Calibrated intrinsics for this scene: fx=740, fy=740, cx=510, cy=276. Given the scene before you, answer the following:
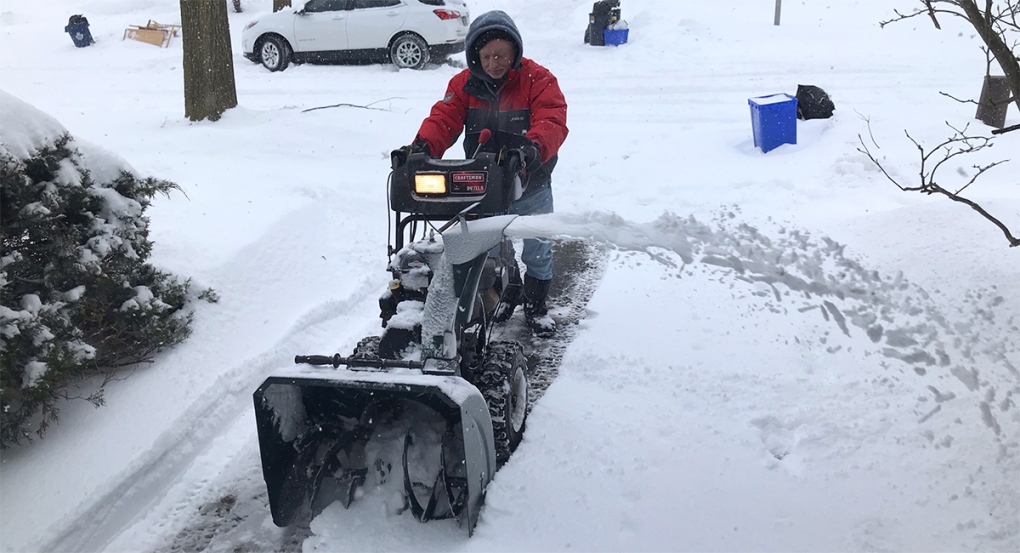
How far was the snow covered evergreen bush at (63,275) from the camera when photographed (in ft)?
11.3

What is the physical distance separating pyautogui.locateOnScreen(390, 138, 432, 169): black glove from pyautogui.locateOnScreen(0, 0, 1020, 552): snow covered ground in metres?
0.79

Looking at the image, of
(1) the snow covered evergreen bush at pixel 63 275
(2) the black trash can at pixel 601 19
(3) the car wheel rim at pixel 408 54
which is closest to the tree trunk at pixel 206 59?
(1) the snow covered evergreen bush at pixel 63 275

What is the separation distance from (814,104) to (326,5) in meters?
9.71

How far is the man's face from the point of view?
156 inches

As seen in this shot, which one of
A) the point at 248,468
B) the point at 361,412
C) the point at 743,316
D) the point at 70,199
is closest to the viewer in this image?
the point at 361,412

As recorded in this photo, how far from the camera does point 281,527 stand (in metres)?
3.19

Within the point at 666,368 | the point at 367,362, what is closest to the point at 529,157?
the point at 367,362

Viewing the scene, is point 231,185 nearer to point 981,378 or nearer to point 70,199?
point 70,199

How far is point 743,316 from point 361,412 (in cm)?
242

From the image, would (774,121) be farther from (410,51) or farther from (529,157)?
(410,51)

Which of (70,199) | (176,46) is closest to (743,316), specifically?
(70,199)

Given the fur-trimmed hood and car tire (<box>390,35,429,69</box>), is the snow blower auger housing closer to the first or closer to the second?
the fur-trimmed hood

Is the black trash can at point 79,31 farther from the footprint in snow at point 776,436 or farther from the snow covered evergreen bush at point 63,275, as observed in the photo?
the footprint in snow at point 776,436

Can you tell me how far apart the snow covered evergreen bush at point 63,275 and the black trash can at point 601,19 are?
13043 millimetres
